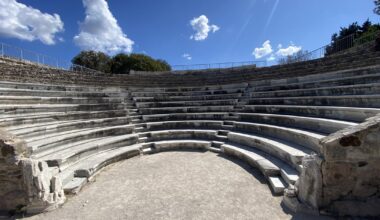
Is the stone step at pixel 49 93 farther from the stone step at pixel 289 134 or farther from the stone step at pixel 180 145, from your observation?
the stone step at pixel 289 134

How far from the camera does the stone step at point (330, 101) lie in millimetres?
4906

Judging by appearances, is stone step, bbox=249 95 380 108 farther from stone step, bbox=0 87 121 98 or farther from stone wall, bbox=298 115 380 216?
stone step, bbox=0 87 121 98

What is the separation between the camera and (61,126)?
265 inches

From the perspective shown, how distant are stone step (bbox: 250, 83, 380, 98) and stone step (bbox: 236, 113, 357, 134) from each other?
4.23ft

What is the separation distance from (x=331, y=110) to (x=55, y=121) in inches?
318

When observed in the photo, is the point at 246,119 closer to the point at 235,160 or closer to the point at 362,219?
the point at 235,160

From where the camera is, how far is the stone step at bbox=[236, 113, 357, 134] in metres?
4.79

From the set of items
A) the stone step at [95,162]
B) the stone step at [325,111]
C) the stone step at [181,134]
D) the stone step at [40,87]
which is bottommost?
the stone step at [95,162]

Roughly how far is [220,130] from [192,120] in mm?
1530

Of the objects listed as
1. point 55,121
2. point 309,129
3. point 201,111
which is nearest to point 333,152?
point 309,129

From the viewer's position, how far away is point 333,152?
2.92m

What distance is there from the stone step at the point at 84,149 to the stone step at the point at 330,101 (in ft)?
17.3

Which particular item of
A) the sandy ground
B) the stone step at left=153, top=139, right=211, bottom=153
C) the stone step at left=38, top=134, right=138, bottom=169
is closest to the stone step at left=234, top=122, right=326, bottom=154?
the sandy ground

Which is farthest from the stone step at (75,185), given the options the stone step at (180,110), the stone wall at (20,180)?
the stone step at (180,110)
